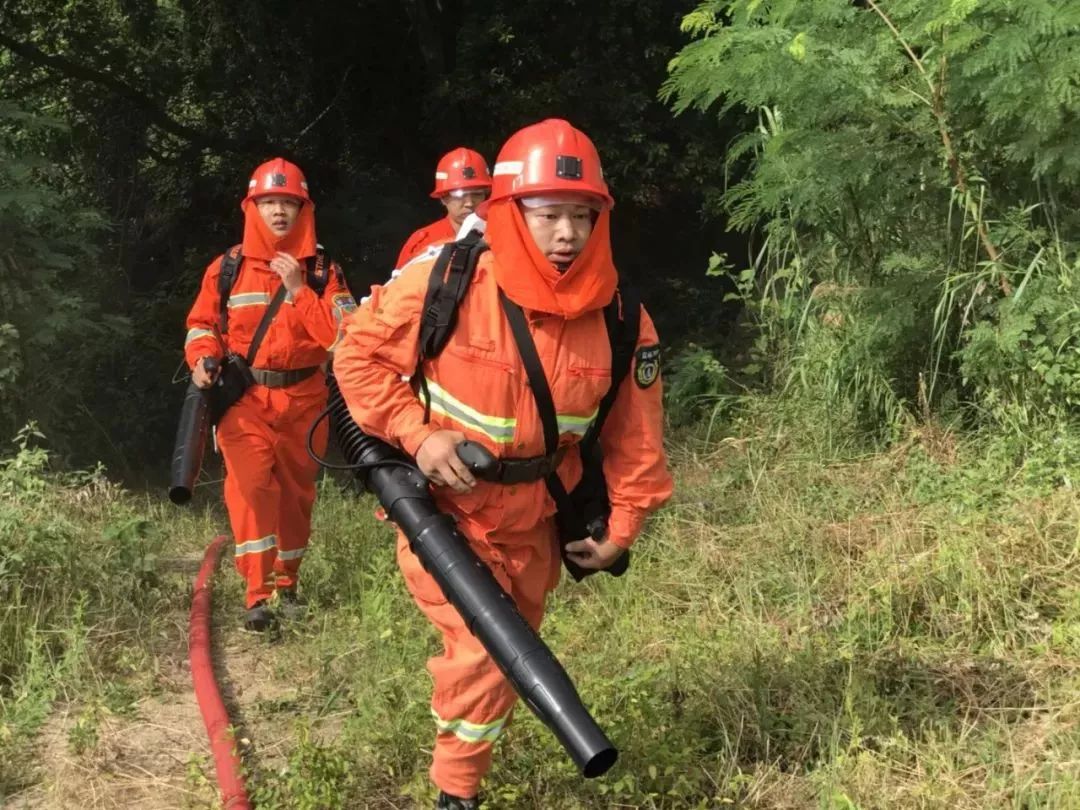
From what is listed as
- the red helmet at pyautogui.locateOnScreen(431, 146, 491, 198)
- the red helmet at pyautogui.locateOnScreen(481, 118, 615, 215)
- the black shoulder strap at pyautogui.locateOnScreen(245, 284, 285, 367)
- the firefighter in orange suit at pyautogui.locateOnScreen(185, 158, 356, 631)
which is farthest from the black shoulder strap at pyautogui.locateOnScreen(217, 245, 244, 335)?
the red helmet at pyautogui.locateOnScreen(481, 118, 615, 215)

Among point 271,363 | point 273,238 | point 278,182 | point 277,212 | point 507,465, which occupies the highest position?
point 278,182

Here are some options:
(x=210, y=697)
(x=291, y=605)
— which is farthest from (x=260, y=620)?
(x=210, y=697)

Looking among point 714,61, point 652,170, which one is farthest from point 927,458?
point 652,170

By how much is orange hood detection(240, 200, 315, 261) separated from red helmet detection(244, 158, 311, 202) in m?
0.07

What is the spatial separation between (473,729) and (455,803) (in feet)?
0.88

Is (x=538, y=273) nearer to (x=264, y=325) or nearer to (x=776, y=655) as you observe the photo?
(x=776, y=655)

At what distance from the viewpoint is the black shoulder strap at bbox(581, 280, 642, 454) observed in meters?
2.71

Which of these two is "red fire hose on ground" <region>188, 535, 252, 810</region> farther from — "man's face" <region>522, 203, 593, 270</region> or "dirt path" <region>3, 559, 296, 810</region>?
"man's face" <region>522, 203, 593, 270</region>

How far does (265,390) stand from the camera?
191 inches

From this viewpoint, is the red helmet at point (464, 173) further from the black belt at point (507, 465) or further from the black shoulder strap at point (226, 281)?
the black belt at point (507, 465)

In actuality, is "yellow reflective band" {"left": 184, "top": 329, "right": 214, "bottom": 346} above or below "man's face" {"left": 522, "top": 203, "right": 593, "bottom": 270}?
above

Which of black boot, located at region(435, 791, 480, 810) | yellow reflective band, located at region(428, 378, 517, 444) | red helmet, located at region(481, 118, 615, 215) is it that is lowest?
black boot, located at region(435, 791, 480, 810)

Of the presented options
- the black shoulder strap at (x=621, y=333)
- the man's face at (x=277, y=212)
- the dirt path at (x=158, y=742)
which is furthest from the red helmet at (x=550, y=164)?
the man's face at (x=277, y=212)

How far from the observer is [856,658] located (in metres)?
3.58
